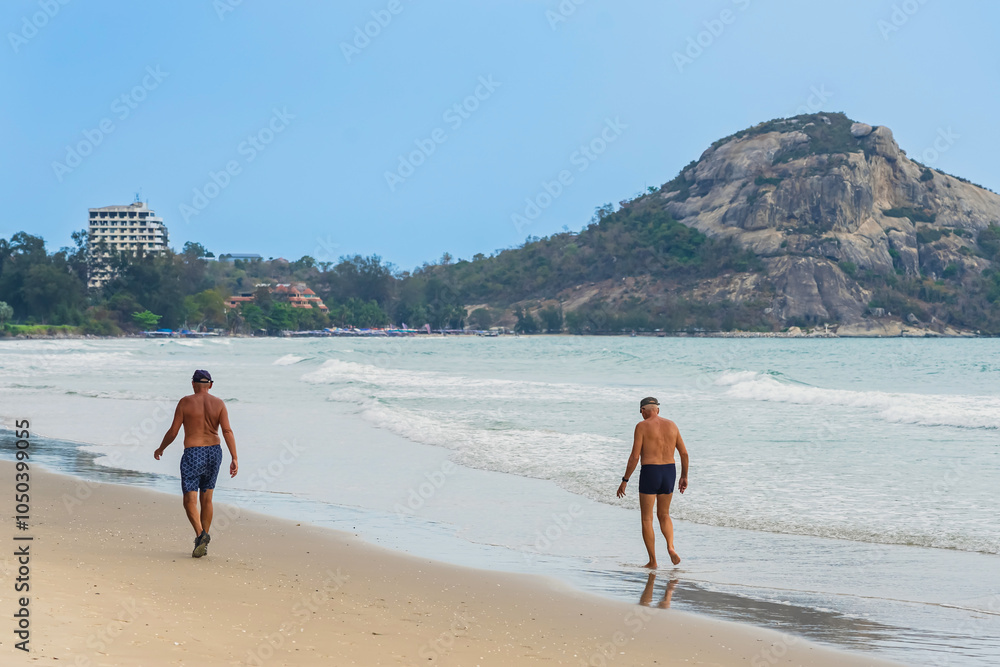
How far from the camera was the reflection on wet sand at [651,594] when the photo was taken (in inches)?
245

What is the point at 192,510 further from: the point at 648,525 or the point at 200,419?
the point at 648,525

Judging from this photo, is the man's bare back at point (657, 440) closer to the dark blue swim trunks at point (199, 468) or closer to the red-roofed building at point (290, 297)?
the dark blue swim trunks at point (199, 468)

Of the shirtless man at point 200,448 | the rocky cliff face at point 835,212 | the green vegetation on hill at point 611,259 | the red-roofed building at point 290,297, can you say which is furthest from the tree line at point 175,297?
the shirtless man at point 200,448

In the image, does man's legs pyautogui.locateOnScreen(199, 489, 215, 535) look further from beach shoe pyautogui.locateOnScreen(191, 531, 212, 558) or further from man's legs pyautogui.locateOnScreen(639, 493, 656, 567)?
man's legs pyautogui.locateOnScreen(639, 493, 656, 567)

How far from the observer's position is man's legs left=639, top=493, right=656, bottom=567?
7402 millimetres

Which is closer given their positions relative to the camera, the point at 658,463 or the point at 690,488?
the point at 658,463

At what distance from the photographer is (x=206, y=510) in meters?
Answer: 7.28

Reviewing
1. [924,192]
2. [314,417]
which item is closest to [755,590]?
[314,417]

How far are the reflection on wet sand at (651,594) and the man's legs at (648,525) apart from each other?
1.02 feet

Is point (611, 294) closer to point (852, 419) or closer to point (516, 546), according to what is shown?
point (852, 419)

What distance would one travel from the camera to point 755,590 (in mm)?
6668

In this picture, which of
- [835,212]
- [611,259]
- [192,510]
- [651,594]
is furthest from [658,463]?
[611,259]

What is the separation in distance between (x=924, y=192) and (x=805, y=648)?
645 ft

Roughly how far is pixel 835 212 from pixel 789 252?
13706 mm
